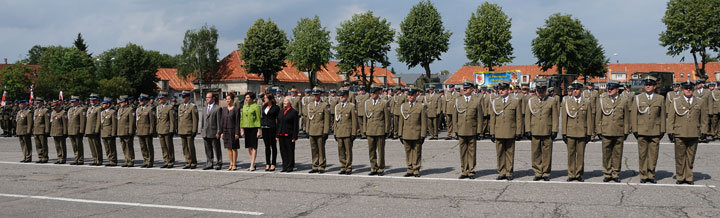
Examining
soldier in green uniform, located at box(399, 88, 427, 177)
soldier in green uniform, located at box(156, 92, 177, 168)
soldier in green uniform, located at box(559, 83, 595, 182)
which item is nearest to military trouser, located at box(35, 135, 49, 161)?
soldier in green uniform, located at box(156, 92, 177, 168)

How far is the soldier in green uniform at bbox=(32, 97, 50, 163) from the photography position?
49.1 ft

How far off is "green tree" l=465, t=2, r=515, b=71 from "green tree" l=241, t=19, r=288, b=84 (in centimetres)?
2242

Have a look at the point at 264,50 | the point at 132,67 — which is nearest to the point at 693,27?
the point at 264,50

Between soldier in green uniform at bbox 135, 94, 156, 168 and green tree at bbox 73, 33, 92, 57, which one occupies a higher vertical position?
green tree at bbox 73, 33, 92, 57

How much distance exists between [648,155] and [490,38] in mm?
53752

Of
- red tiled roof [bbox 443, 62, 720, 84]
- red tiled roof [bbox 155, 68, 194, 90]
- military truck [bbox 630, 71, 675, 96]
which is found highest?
red tiled roof [bbox 443, 62, 720, 84]

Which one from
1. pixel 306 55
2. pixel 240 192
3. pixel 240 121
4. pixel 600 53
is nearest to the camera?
pixel 240 192

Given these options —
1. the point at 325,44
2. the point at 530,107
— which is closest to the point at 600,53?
the point at 325,44

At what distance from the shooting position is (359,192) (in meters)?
9.04

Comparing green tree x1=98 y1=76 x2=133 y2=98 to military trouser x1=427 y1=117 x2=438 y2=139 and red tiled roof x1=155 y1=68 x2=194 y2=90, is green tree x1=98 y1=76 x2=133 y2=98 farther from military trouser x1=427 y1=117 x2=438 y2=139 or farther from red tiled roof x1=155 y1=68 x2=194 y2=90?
military trouser x1=427 y1=117 x2=438 y2=139

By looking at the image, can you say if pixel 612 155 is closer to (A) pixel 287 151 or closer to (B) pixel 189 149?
(A) pixel 287 151

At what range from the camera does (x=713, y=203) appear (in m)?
7.59

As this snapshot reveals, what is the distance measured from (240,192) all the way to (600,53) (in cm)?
7817

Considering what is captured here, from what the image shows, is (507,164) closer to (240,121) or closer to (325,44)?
(240,121)
